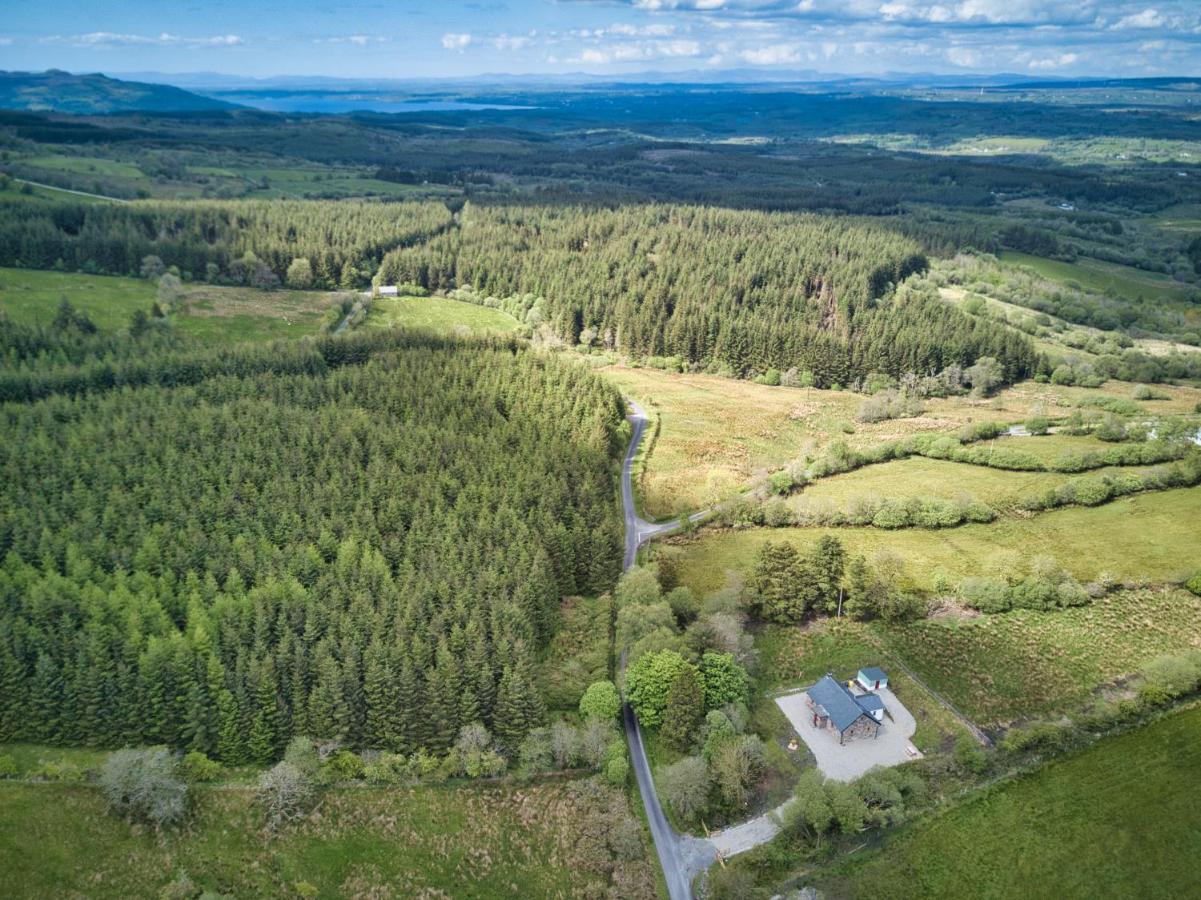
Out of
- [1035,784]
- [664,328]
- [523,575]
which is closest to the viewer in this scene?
[1035,784]

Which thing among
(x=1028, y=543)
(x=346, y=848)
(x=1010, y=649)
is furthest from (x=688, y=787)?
(x=1028, y=543)

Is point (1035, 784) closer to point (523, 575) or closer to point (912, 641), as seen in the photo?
point (912, 641)

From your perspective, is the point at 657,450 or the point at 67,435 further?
the point at 657,450

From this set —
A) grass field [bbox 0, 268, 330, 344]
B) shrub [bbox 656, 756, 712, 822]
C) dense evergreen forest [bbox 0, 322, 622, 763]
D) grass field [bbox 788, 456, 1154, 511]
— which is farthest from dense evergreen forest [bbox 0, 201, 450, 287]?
shrub [bbox 656, 756, 712, 822]

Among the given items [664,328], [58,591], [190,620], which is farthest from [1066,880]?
[664,328]

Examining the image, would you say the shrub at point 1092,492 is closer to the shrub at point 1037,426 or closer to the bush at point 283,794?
the shrub at point 1037,426

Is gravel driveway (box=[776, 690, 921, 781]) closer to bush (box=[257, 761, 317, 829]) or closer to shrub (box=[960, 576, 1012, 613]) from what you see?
shrub (box=[960, 576, 1012, 613])

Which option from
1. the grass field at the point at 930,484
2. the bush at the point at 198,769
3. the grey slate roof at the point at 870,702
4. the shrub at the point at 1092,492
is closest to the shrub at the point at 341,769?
the bush at the point at 198,769
